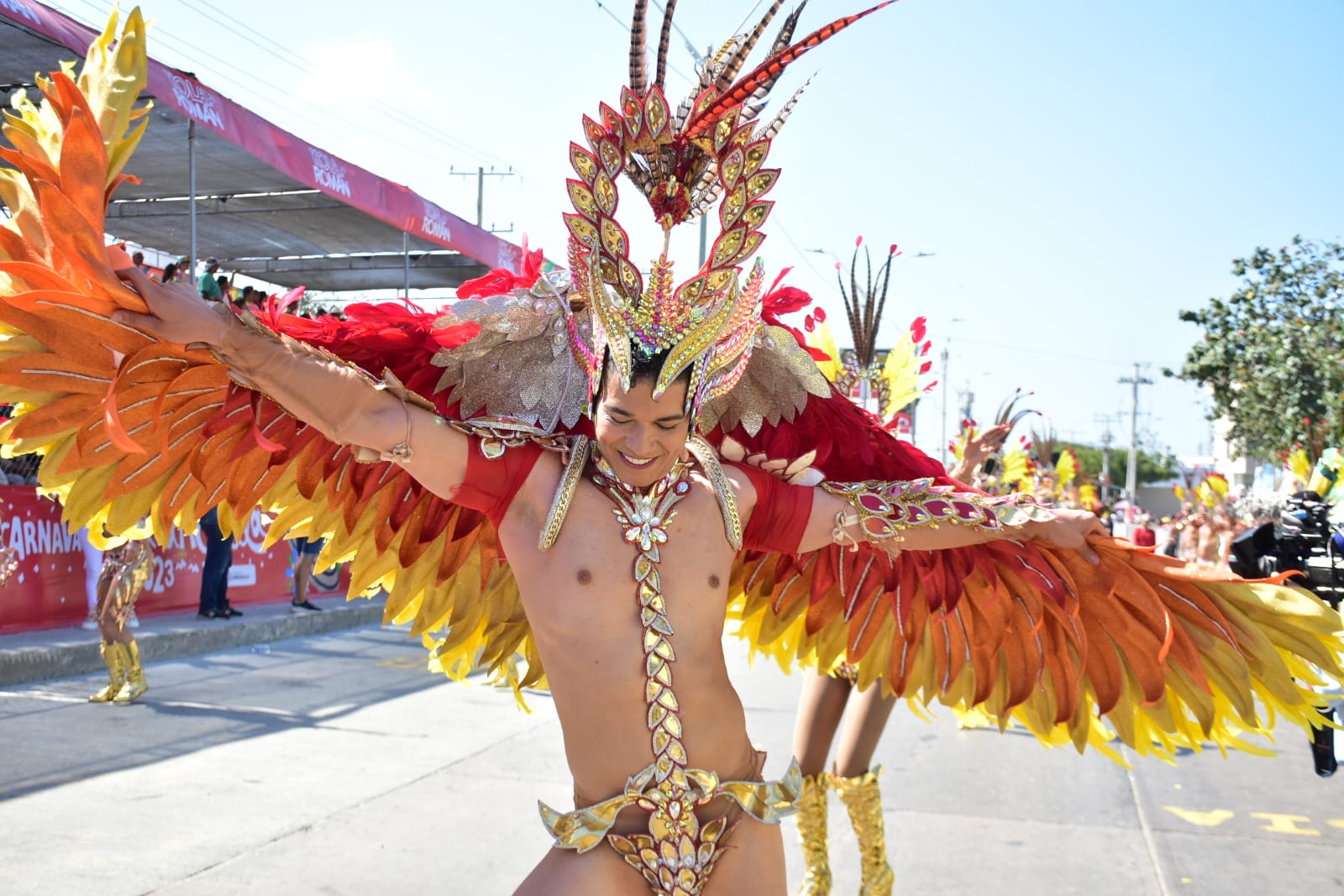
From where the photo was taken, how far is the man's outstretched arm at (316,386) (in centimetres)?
207

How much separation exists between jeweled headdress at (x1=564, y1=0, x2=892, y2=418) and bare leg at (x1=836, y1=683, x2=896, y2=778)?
6.26 feet

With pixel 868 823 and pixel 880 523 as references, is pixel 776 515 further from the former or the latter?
pixel 868 823

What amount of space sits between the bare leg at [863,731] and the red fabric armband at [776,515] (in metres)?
1.60

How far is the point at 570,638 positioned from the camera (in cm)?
237

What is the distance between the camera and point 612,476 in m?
2.47

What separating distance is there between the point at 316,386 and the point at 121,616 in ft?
16.6

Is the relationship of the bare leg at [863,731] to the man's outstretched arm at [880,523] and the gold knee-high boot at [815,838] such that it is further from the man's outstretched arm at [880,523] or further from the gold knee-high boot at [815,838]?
the man's outstretched arm at [880,523]

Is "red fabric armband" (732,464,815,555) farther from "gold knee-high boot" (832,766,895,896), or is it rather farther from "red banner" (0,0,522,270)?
"red banner" (0,0,522,270)

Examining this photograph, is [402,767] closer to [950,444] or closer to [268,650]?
[268,650]

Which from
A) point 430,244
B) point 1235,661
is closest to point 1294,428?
point 430,244

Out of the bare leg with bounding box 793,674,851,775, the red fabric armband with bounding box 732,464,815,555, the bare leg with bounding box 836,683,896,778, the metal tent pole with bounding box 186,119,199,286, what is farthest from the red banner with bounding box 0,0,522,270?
the red fabric armband with bounding box 732,464,815,555

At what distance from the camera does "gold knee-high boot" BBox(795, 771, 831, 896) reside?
4.10 meters

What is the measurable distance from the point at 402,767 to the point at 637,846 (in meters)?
3.80

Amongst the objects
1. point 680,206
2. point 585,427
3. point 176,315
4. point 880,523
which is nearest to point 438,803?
point 585,427
